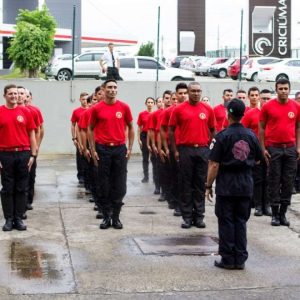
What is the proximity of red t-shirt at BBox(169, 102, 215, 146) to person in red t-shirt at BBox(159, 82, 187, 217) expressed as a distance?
0.54m

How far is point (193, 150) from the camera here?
9.89 m

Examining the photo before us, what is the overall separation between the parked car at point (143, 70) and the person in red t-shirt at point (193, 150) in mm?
17847

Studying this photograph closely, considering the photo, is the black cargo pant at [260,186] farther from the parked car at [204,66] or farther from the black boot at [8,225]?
the parked car at [204,66]

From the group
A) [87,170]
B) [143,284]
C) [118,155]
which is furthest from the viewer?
[87,170]

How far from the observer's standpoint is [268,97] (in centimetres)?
1138

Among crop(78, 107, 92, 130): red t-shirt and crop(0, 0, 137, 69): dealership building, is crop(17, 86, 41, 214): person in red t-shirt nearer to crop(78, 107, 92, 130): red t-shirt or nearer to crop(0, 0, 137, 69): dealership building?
crop(78, 107, 92, 130): red t-shirt

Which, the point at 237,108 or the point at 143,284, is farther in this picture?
the point at 237,108

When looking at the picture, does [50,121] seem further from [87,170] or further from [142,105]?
[87,170]

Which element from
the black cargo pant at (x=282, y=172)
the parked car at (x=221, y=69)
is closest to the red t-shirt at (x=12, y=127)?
the black cargo pant at (x=282, y=172)

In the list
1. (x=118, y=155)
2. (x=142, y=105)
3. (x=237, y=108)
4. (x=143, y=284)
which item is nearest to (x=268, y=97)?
(x=118, y=155)

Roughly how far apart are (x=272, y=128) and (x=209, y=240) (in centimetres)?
195

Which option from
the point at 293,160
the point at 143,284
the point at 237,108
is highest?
the point at 237,108

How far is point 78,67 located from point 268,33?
568 inches

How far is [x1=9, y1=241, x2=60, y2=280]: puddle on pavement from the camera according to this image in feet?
24.1
